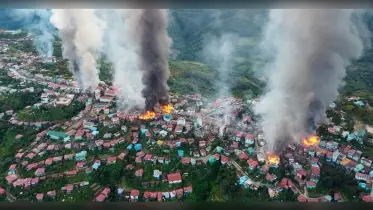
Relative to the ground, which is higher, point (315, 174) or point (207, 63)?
point (207, 63)

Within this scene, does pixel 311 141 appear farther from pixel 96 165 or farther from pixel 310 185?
pixel 96 165

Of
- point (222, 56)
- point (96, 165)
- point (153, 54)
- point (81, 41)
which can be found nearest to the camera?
point (96, 165)

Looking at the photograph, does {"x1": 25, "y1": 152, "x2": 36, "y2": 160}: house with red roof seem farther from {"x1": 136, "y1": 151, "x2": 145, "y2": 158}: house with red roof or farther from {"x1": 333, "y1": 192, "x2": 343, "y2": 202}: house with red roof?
{"x1": 333, "y1": 192, "x2": 343, "y2": 202}: house with red roof

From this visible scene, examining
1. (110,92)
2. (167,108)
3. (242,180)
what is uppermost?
(110,92)

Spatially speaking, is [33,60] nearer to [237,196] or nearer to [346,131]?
[237,196]

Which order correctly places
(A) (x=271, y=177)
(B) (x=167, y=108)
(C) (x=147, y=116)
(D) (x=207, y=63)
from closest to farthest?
1. (A) (x=271, y=177)
2. (C) (x=147, y=116)
3. (B) (x=167, y=108)
4. (D) (x=207, y=63)

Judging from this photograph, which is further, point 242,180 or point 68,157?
point 68,157

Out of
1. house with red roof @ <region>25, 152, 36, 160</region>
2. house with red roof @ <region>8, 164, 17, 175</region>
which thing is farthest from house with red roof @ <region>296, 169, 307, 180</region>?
house with red roof @ <region>8, 164, 17, 175</region>

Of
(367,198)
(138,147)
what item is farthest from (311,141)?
(138,147)
